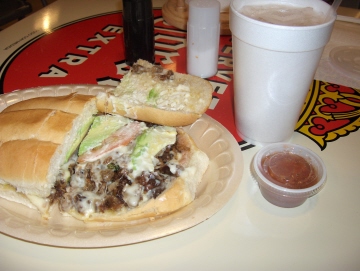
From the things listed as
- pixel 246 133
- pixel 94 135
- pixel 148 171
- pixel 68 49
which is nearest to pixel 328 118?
pixel 246 133

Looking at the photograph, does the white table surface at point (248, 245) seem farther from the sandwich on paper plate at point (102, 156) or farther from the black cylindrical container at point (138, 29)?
the black cylindrical container at point (138, 29)

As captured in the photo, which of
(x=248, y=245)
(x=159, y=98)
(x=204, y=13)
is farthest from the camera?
(x=204, y=13)

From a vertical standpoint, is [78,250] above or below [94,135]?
below

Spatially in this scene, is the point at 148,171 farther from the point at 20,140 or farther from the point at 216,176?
the point at 20,140

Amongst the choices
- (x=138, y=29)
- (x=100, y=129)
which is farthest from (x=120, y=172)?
(x=138, y=29)

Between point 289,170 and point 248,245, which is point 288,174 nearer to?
point 289,170

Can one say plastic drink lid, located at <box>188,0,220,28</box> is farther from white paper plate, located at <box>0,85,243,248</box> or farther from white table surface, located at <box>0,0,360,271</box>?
white table surface, located at <box>0,0,360,271</box>
